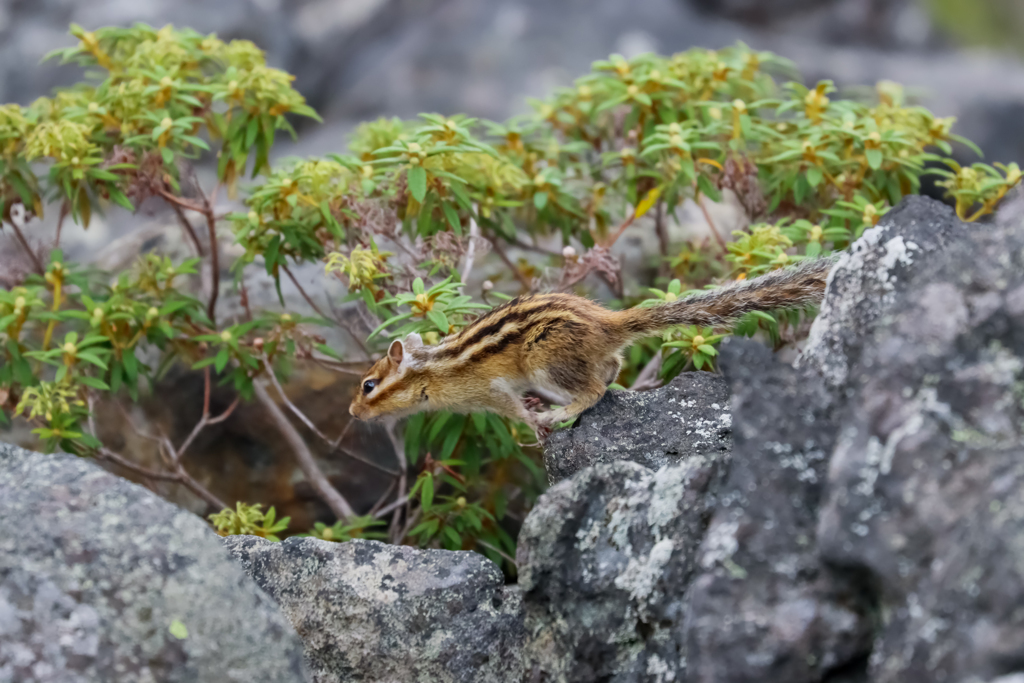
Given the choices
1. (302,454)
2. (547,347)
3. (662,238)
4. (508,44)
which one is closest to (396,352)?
(547,347)

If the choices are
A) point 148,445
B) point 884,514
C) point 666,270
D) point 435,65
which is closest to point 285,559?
point 884,514

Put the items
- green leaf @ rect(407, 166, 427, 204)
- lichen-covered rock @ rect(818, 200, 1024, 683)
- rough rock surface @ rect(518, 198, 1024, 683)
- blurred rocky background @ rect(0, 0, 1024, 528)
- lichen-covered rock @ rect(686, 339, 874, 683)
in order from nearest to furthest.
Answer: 1. lichen-covered rock @ rect(818, 200, 1024, 683)
2. rough rock surface @ rect(518, 198, 1024, 683)
3. lichen-covered rock @ rect(686, 339, 874, 683)
4. green leaf @ rect(407, 166, 427, 204)
5. blurred rocky background @ rect(0, 0, 1024, 528)

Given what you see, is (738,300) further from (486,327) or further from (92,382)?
(92,382)

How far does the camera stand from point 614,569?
121 inches

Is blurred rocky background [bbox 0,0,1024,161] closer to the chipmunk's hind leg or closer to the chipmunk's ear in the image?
the chipmunk's ear

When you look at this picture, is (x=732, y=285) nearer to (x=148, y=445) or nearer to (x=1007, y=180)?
(x=1007, y=180)

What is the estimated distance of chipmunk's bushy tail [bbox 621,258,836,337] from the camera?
3822 mm

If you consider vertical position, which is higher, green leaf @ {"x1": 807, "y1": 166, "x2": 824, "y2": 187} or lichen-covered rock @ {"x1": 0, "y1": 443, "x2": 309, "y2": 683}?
green leaf @ {"x1": 807, "y1": 166, "x2": 824, "y2": 187}

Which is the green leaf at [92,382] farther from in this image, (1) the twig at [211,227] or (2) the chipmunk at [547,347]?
(2) the chipmunk at [547,347]

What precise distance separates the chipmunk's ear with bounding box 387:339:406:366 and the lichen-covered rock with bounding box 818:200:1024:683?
231 centimetres

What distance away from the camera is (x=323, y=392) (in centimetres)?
609

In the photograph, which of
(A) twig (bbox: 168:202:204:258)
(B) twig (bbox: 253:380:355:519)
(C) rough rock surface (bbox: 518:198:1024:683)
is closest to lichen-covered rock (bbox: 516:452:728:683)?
(C) rough rock surface (bbox: 518:198:1024:683)

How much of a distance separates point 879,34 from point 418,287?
1086 centimetres

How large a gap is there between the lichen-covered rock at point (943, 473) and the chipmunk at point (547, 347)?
117cm
